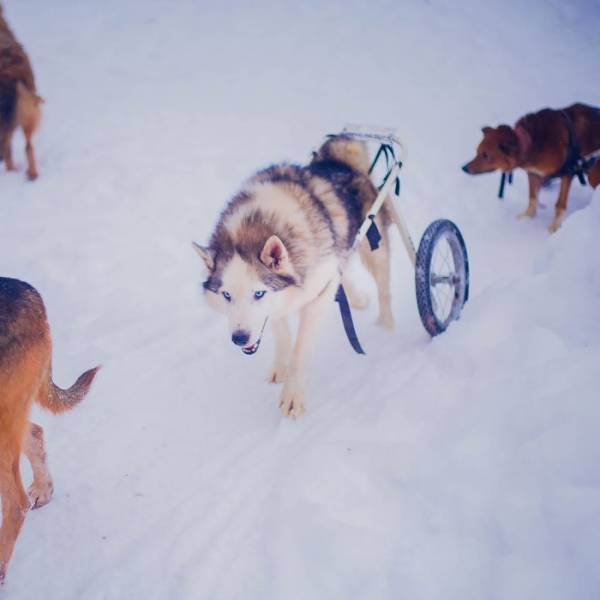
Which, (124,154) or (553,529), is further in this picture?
(124,154)

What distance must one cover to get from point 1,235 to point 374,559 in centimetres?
475

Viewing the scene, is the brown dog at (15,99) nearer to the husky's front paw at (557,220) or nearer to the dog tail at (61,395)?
the dog tail at (61,395)

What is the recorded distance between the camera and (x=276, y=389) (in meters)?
3.80

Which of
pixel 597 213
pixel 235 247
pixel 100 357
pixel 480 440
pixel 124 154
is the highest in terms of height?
pixel 597 213

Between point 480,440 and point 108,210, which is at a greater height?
point 480,440

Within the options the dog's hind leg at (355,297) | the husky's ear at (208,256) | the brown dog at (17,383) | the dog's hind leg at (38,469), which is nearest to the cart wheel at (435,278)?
the dog's hind leg at (355,297)

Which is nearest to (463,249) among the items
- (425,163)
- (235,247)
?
(235,247)

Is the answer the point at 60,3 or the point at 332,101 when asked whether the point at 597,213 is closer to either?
the point at 332,101

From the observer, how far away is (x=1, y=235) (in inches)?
203

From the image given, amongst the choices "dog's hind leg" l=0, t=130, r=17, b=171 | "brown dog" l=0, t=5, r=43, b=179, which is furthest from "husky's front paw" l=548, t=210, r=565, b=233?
"dog's hind leg" l=0, t=130, r=17, b=171

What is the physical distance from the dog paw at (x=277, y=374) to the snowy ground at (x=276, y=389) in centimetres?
10

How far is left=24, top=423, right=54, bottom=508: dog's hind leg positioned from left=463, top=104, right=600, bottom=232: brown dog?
17.0 ft

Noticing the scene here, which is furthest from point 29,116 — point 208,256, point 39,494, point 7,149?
point 39,494

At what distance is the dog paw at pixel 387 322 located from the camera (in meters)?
4.37
